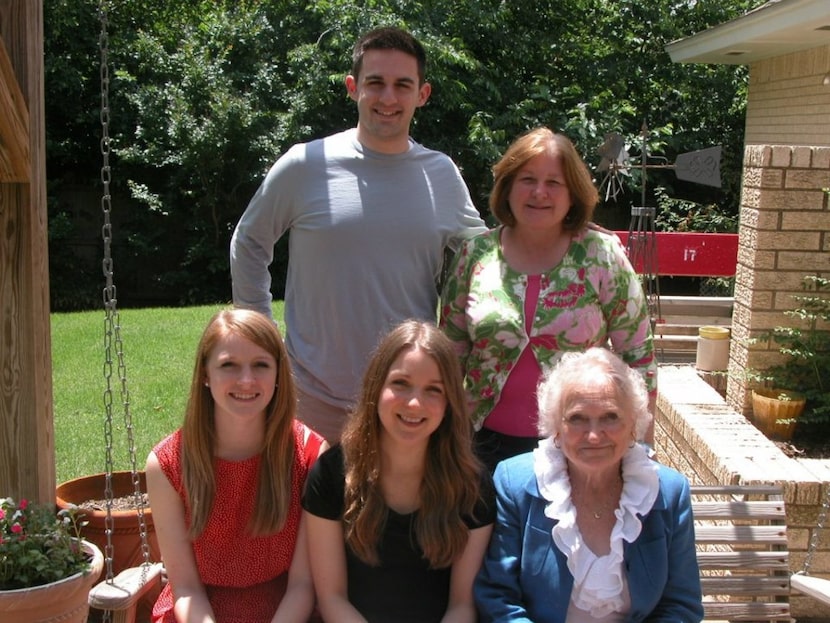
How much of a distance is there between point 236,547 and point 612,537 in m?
0.99

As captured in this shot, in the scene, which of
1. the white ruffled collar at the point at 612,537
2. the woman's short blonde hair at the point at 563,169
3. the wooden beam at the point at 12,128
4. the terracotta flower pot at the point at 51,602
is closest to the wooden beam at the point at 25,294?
the wooden beam at the point at 12,128

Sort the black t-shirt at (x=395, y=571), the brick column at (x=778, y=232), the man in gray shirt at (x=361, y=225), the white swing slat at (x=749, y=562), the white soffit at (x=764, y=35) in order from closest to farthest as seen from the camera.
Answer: the black t-shirt at (x=395, y=571)
the man in gray shirt at (x=361, y=225)
the white swing slat at (x=749, y=562)
the brick column at (x=778, y=232)
the white soffit at (x=764, y=35)

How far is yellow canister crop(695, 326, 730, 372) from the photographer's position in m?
5.81

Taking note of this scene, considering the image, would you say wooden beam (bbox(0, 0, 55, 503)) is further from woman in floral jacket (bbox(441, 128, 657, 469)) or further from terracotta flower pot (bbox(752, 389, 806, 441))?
terracotta flower pot (bbox(752, 389, 806, 441))

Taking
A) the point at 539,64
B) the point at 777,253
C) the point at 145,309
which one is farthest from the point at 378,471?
the point at 539,64

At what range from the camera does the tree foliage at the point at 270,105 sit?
1234 centimetres

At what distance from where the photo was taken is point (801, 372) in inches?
189

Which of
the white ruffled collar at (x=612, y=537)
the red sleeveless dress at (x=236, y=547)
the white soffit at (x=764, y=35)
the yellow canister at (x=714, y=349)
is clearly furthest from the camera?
the white soffit at (x=764, y=35)

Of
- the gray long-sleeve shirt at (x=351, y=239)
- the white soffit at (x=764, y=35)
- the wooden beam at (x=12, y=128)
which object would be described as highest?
the white soffit at (x=764, y=35)

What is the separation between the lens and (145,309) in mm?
11867

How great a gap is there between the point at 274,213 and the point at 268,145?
9.63 metres

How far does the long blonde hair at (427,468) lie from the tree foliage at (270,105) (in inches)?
391

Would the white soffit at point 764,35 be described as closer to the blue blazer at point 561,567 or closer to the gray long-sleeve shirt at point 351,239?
the gray long-sleeve shirt at point 351,239

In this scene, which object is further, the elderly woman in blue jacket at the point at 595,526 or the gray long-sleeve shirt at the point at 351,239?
the gray long-sleeve shirt at the point at 351,239
